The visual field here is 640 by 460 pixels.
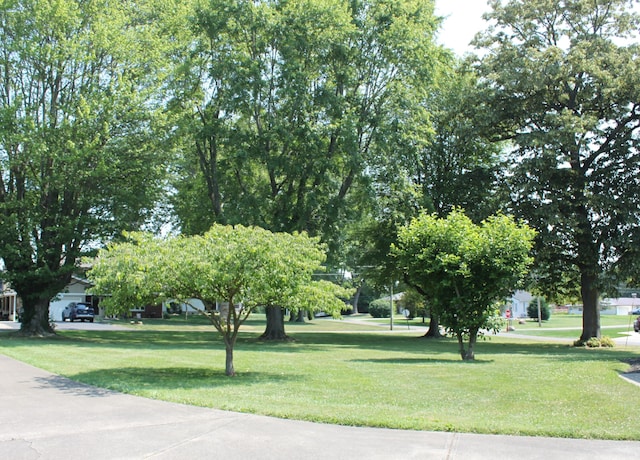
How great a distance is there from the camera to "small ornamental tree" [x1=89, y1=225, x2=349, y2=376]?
13.4 m

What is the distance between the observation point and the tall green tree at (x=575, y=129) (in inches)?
1177

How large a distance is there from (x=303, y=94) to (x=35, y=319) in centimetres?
1655

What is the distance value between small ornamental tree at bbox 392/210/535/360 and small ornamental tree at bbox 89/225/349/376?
6.74m

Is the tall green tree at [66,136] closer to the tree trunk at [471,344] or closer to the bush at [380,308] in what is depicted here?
the tree trunk at [471,344]

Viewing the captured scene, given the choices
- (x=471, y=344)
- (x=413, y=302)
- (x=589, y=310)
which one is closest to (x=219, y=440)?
(x=471, y=344)

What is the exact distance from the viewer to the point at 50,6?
92.7 feet

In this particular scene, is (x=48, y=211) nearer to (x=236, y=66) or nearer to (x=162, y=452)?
(x=236, y=66)

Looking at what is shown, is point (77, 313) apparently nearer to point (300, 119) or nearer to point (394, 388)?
point (300, 119)

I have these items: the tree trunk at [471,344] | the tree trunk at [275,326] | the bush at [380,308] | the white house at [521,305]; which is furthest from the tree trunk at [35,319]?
the white house at [521,305]

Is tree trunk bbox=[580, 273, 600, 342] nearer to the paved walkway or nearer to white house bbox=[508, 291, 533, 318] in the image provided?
the paved walkway

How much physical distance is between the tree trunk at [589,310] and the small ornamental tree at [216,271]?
861 inches

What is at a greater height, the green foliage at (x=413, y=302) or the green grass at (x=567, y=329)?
the green foliage at (x=413, y=302)

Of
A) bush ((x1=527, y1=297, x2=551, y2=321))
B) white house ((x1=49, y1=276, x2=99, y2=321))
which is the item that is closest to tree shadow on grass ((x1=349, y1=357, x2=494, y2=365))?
white house ((x1=49, y1=276, x2=99, y2=321))

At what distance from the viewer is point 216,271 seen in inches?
523
